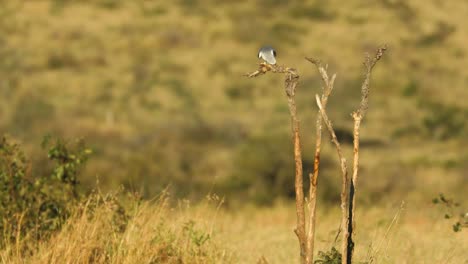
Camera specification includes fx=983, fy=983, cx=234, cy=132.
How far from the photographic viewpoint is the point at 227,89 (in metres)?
34.9

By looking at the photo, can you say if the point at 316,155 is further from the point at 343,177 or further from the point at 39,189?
the point at 39,189

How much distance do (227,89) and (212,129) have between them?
932 centimetres

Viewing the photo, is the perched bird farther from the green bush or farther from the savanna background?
the green bush

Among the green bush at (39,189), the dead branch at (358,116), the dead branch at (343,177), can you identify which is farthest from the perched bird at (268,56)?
the green bush at (39,189)

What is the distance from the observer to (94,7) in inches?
1779

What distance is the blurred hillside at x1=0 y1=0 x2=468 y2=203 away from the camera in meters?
19.4

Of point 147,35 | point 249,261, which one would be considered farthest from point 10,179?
point 147,35

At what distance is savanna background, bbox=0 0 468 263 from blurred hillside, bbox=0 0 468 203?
0.26 ft

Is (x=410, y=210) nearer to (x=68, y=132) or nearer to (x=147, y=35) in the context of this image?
(x=68, y=132)

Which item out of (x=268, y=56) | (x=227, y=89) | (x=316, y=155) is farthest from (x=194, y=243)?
(x=227, y=89)

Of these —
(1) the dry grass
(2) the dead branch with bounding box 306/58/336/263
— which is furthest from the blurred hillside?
(2) the dead branch with bounding box 306/58/336/263

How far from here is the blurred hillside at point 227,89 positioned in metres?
19.4

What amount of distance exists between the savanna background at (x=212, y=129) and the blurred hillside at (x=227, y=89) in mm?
80

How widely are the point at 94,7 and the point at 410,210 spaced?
3414 cm
